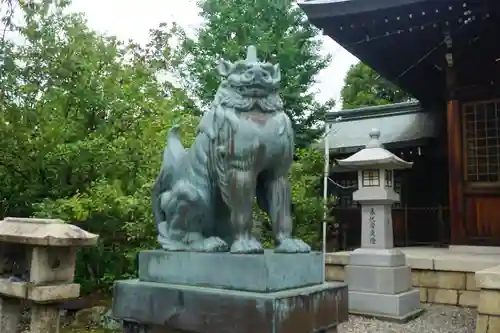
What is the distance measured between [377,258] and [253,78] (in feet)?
15.4

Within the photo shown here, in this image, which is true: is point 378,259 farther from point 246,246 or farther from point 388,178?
point 246,246

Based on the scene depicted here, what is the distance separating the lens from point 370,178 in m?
7.08

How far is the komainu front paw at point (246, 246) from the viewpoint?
2.68 metres

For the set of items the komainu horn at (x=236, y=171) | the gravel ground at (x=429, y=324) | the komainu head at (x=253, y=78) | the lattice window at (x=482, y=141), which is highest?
the lattice window at (x=482, y=141)

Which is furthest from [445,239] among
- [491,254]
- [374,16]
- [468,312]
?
[374,16]

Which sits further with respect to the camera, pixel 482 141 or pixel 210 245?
pixel 482 141

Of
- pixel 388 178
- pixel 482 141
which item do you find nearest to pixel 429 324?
pixel 388 178

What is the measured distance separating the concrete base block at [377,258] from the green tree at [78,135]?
2880 millimetres

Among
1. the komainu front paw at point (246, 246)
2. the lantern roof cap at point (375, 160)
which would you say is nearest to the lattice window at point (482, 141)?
the lantern roof cap at point (375, 160)

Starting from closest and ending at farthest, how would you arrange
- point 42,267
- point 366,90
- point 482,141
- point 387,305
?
point 42,267
point 387,305
point 482,141
point 366,90

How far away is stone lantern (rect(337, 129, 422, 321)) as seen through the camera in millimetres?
6547

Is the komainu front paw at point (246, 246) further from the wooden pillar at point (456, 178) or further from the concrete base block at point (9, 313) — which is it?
the wooden pillar at point (456, 178)

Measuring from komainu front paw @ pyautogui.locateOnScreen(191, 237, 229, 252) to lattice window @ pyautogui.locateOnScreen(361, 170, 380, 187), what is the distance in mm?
4503

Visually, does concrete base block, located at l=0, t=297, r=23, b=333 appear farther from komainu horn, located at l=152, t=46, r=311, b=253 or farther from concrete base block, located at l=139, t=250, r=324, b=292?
komainu horn, located at l=152, t=46, r=311, b=253
